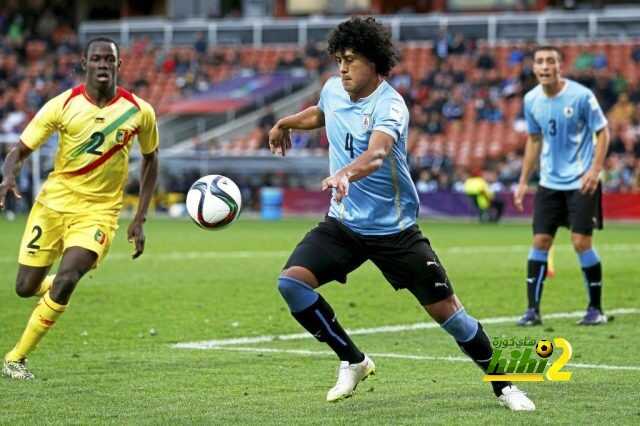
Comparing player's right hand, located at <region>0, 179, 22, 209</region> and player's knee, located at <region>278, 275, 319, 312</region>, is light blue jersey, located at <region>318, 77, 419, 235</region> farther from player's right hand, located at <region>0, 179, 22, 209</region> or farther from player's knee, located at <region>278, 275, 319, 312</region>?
player's right hand, located at <region>0, 179, 22, 209</region>

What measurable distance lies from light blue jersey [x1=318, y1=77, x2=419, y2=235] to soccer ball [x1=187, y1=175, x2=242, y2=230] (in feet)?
3.19

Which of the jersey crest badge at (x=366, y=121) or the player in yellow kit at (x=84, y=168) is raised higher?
the jersey crest badge at (x=366, y=121)

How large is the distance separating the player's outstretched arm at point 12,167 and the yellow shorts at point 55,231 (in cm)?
30

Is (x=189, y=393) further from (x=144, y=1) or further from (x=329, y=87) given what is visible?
(x=144, y=1)

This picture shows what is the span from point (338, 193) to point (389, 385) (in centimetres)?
232

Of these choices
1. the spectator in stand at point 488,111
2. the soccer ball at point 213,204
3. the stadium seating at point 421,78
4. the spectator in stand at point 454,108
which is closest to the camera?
the soccer ball at point 213,204

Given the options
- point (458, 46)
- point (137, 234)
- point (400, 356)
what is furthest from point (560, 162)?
point (458, 46)

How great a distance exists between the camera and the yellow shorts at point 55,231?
9.59m

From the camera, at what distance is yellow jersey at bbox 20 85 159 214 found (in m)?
9.68

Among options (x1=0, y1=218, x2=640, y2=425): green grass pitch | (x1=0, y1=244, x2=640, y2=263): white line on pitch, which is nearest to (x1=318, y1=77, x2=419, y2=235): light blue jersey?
(x1=0, y1=218, x2=640, y2=425): green grass pitch

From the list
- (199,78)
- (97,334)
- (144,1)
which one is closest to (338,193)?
(97,334)

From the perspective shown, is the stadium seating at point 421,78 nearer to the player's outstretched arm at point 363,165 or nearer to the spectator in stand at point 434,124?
the spectator in stand at point 434,124

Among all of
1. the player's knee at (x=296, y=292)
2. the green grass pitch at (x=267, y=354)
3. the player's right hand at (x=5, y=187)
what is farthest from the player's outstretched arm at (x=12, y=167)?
the player's knee at (x=296, y=292)

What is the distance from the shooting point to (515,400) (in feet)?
25.4
